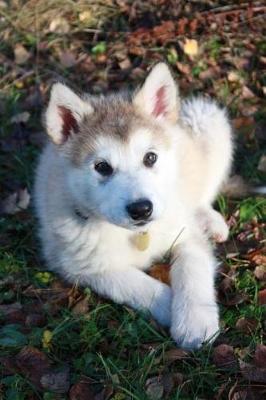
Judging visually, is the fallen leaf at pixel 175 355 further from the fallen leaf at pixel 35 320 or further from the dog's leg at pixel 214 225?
the dog's leg at pixel 214 225

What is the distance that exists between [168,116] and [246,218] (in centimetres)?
96

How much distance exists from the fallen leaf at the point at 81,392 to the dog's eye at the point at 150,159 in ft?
3.92

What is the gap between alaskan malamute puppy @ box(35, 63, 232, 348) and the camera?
3.32 m

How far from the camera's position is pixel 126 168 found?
341 centimetres

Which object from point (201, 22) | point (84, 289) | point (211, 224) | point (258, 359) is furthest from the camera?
point (201, 22)

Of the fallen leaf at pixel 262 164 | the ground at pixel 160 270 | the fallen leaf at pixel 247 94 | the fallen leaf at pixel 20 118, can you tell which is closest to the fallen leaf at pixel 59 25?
the ground at pixel 160 270

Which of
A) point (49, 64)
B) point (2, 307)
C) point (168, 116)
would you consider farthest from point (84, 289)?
point (49, 64)

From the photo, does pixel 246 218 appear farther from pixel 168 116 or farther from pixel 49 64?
pixel 49 64

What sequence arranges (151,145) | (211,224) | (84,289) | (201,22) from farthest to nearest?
(201,22) < (211,224) < (84,289) < (151,145)

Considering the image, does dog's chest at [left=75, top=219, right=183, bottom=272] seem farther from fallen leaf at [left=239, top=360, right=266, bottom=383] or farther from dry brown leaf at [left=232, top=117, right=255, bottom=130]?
dry brown leaf at [left=232, top=117, right=255, bottom=130]

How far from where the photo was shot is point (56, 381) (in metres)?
3.14

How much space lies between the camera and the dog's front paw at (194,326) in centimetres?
320

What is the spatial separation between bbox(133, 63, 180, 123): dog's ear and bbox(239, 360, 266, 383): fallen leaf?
5.06ft

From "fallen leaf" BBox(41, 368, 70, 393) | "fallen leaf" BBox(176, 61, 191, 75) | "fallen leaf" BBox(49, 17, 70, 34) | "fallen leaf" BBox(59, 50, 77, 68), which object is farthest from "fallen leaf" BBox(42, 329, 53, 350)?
"fallen leaf" BBox(49, 17, 70, 34)
